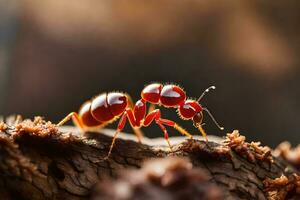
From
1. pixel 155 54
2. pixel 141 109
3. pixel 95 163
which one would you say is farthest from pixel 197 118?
pixel 155 54

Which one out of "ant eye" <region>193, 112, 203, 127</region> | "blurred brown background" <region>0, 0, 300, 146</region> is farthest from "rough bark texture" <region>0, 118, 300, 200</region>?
"blurred brown background" <region>0, 0, 300, 146</region>

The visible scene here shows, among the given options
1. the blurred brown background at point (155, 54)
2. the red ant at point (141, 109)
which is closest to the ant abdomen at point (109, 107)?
the red ant at point (141, 109)

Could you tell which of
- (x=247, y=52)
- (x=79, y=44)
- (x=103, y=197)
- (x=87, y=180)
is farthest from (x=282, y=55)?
(x=103, y=197)

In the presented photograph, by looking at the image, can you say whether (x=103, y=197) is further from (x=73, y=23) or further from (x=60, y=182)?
(x=73, y=23)

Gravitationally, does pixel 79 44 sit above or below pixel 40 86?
above

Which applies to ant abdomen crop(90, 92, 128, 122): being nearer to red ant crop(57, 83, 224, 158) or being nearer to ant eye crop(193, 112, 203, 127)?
red ant crop(57, 83, 224, 158)

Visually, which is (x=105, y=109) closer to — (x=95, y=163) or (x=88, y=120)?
(x=88, y=120)
